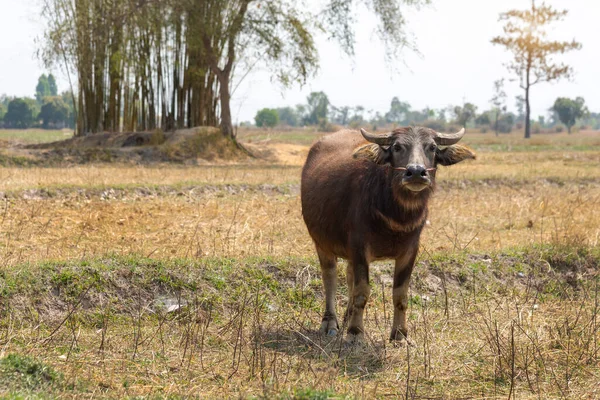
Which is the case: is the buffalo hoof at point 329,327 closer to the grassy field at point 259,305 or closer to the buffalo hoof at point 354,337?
the grassy field at point 259,305

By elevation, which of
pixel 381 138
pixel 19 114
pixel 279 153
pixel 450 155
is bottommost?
pixel 279 153

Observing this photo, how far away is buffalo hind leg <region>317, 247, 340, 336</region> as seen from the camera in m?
5.65

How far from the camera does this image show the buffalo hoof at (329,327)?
5.61m

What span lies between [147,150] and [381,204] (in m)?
15.0

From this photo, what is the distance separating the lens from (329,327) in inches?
222

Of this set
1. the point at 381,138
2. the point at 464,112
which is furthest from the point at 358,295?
the point at 464,112

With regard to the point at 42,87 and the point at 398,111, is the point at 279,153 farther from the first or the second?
the point at 42,87

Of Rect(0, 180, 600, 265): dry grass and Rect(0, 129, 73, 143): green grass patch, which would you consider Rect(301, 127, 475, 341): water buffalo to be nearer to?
Rect(0, 180, 600, 265): dry grass

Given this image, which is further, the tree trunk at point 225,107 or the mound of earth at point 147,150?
the tree trunk at point 225,107

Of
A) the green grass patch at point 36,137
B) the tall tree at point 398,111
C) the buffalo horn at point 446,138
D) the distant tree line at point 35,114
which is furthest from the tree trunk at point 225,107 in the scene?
the tall tree at point 398,111

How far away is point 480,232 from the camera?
9.23 metres

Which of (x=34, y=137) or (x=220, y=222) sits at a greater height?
(x=34, y=137)

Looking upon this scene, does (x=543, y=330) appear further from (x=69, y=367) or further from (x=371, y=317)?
(x=69, y=367)

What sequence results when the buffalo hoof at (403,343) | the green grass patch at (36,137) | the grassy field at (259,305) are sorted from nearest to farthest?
the grassy field at (259,305) → the buffalo hoof at (403,343) → the green grass patch at (36,137)
